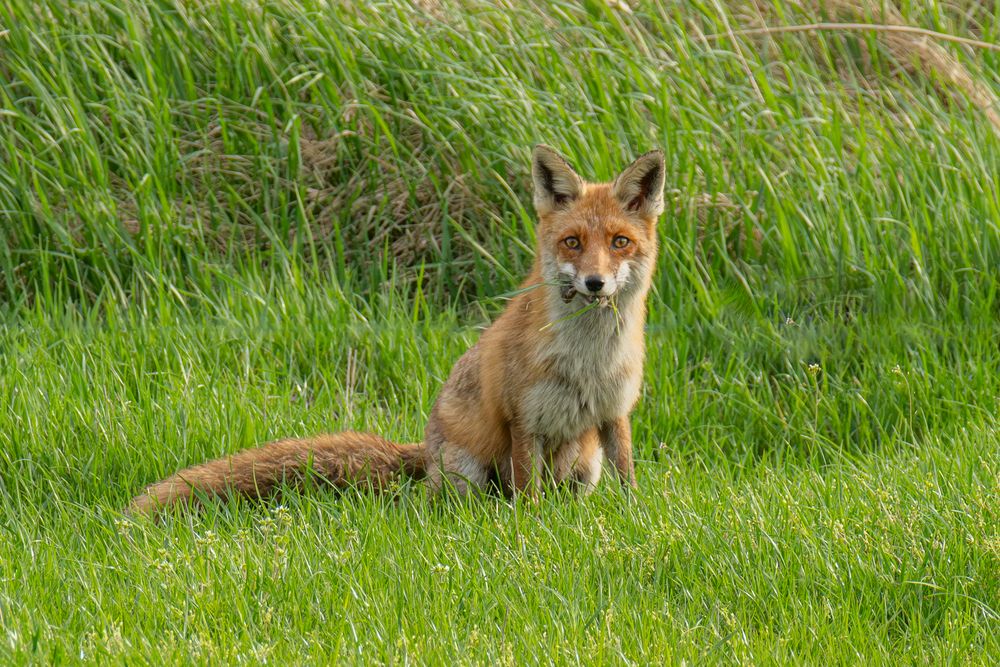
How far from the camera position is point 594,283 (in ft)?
15.7

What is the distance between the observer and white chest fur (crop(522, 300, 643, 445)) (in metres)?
5.00

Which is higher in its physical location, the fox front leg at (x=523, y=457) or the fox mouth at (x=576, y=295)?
the fox mouth at (x=576, y=295)

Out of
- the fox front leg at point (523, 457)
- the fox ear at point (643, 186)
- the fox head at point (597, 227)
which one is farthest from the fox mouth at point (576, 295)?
the fox front leg at point (523, 457)

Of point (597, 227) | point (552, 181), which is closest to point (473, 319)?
point (552, 181)

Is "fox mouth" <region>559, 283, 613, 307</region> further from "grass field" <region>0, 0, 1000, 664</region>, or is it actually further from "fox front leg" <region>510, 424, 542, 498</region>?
"grass field" <region>0, 0, 1000, 664</region>

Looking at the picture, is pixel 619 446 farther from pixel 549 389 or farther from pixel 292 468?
pixel 292 468

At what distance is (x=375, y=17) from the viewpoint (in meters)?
7.90

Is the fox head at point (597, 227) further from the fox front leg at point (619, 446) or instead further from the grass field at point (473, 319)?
the grass field at point (473, 319)

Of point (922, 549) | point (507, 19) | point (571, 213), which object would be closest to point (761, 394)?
point (571, 213)

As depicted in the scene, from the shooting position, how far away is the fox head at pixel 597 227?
493 cm

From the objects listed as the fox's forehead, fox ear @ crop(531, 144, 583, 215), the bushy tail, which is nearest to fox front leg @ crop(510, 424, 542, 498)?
the bushy tail

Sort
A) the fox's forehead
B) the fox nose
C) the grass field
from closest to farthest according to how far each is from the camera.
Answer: the grass field → the fox nose → the fox's forehead

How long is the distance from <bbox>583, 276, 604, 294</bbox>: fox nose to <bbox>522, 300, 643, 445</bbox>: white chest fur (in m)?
0.32

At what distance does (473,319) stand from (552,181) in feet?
5.82
